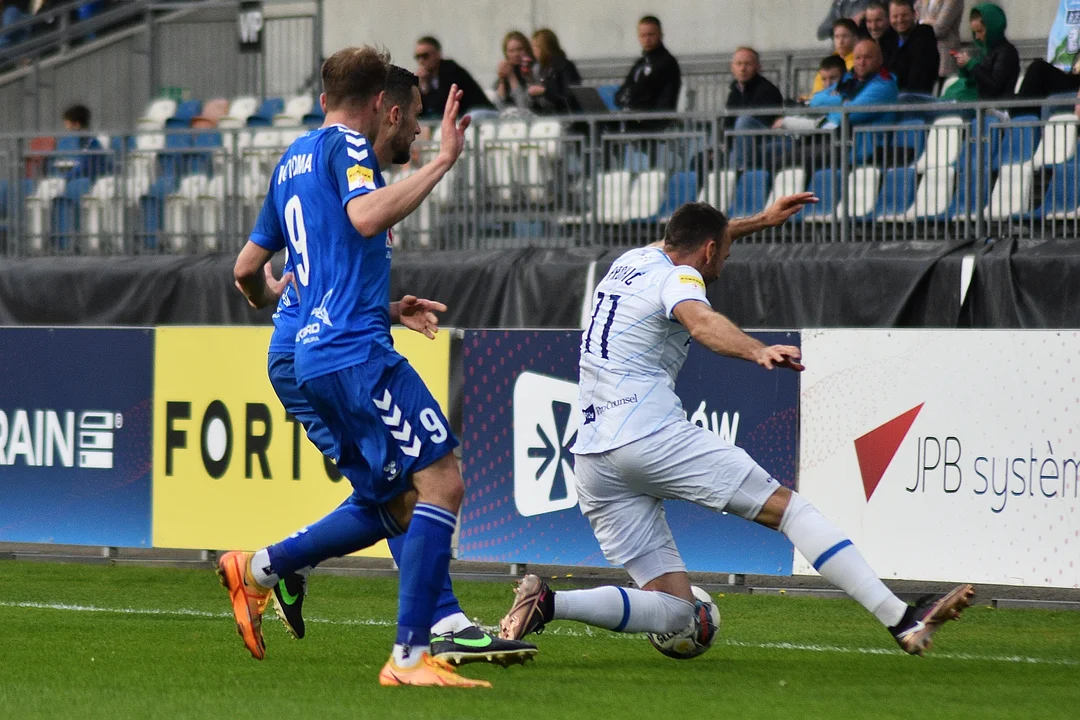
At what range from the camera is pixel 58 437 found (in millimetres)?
11648

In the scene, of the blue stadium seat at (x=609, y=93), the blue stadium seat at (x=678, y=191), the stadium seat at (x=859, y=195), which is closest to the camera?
the stadium seat at (x=859, y=195)

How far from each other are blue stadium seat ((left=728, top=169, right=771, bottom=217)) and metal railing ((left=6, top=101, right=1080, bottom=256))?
0.04 ft

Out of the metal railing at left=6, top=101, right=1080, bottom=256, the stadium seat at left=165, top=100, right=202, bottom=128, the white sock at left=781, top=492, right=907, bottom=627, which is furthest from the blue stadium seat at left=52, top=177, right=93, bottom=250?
the white sock at left=781, top=492, right=907, bottom=627

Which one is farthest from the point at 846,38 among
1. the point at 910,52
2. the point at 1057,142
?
the point at 1057,142

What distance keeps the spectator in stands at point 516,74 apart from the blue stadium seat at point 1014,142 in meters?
4.99

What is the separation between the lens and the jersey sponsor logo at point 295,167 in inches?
246

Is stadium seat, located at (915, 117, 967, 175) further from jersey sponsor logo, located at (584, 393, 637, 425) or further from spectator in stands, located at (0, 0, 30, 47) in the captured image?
spectator in stands, located at (0, 0, 30, 47)

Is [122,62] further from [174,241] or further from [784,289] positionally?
[784,289]

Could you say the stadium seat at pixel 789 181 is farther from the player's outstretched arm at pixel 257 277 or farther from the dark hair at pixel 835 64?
the player's outstretched arm at pixel 257 277

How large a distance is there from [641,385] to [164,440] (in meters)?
5.33

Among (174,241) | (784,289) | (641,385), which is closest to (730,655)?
(641,385)

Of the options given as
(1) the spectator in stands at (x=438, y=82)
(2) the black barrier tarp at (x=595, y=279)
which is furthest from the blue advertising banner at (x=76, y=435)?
(1) the spectator in stands at (x=438, y=82)

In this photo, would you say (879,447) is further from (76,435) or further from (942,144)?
(76,435)

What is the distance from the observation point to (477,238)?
1557 cm
